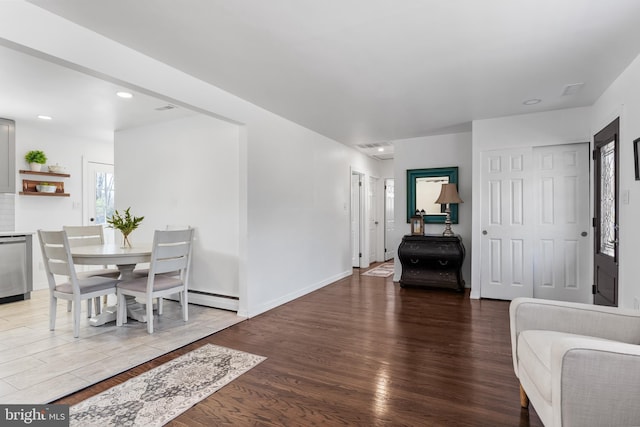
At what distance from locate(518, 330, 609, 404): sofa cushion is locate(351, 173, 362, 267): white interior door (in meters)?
5.16

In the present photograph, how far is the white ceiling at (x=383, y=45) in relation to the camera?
2068 mm

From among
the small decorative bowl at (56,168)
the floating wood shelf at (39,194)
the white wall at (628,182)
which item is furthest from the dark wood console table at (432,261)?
the small decorative bowl at (56,168)

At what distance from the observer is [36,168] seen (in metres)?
5.12

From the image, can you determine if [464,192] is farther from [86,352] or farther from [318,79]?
[86,352]

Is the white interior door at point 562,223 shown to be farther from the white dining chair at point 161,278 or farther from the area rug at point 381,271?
the white dining chair at point 161,278

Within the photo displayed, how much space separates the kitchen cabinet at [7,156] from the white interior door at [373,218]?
6.13 meters

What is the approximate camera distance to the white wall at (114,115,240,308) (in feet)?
13.8

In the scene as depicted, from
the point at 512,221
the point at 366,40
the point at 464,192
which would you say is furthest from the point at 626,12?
the point at 464,192

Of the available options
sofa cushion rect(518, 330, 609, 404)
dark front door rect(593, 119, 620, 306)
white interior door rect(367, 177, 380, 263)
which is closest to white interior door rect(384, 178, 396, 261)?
white interior door rect(367, 177, 380, 263)

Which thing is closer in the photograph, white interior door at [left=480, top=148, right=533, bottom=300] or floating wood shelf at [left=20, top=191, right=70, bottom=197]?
white interior door at [left=480, top=148, right=533, bottom=300]

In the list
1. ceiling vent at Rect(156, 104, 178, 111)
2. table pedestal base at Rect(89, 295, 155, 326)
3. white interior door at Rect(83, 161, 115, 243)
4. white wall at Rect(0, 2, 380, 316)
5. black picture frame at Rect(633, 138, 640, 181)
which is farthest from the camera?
white interior door at Rect(83, 161, 115, 243)

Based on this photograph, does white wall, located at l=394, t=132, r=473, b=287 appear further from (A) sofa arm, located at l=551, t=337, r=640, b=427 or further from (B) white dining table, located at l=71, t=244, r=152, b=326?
(A) sofa arm, located at l=551, t=337, r=640, b=427

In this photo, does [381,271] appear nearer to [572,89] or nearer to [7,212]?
[572,89]

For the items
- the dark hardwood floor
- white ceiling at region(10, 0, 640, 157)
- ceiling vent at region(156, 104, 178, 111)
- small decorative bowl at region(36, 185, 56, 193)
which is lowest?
the dark hardwood floor
